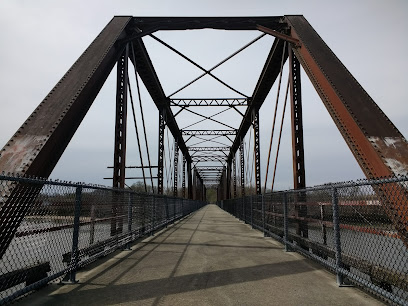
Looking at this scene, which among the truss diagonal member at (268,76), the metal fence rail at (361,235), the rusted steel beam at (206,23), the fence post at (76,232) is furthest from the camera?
the truss diagonal member at (268,76)

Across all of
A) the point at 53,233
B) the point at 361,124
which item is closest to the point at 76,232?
the point at 53,233

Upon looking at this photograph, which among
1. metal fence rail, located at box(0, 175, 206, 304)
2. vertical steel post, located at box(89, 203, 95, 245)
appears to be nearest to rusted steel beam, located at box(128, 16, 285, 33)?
metal fence rail, located at box(0, 175, 206, 304)

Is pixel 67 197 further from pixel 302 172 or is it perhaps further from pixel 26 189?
pixel 302 172

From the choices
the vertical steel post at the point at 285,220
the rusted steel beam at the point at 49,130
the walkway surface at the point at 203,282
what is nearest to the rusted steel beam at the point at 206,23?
the rusted steel beam at the point at 49,130

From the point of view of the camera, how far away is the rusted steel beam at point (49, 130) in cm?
391

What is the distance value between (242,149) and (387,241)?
26.7m

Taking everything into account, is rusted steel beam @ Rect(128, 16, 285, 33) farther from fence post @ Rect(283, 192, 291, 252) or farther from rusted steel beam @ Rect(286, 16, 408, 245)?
fence post @ Rect(283, 192, 291, 252)

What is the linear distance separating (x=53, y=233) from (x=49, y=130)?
7.65 feet

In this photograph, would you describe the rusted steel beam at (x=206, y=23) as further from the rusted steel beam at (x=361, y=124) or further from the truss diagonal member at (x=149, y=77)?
the rusted steel beam at (x=361, y=124)

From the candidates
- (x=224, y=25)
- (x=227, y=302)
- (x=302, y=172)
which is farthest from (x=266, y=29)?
(x=227, y=302)

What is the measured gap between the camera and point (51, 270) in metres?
4.29

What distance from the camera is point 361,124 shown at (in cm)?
586

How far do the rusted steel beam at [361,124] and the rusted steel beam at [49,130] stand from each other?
5090 millimetres

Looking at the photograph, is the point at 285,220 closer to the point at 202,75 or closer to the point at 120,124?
the point at 120,124
